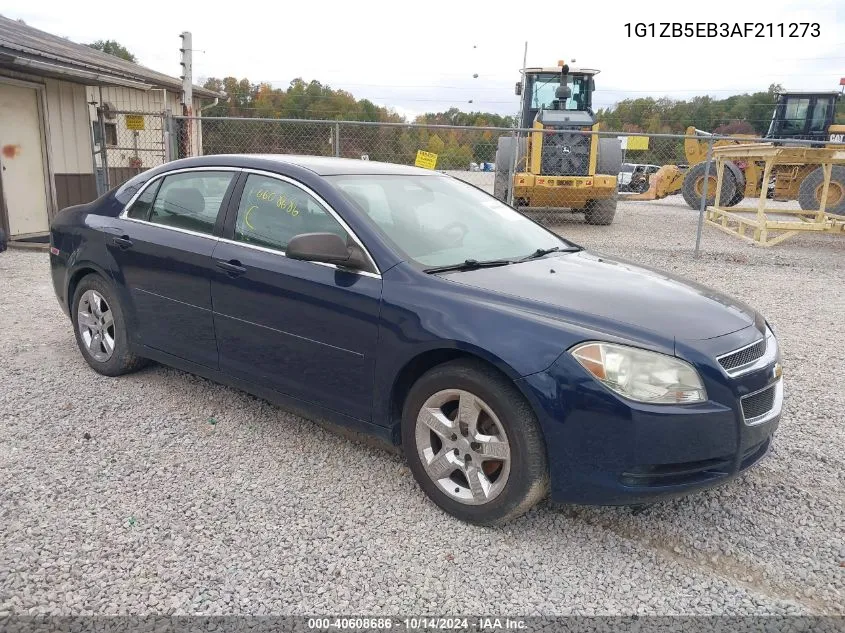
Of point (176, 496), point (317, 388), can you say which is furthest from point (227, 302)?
point (176, 496)

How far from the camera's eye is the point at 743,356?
293 centimetres

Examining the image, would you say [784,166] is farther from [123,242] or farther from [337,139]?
[123,242]

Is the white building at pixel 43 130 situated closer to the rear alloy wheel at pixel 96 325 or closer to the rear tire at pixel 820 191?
the rear alloy wheel at pixel 96 325

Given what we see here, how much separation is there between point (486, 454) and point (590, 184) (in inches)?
450

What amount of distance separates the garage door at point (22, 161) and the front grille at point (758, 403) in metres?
10.9

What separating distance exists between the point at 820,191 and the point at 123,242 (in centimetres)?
1687

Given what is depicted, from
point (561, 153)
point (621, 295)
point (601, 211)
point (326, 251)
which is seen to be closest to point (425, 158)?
point (561, 153)

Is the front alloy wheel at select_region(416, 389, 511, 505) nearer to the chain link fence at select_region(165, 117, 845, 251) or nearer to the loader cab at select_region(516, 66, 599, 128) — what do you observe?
the chain link fence at select_region(165, 117, 845, 251)

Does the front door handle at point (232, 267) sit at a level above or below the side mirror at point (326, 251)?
below

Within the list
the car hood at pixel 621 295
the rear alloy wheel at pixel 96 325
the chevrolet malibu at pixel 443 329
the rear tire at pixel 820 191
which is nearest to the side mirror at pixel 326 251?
the chevrolet malibu at pixel 443 329

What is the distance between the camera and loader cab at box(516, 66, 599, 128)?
572 inches

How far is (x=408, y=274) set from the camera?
10.5 feet

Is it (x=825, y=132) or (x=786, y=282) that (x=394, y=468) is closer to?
(x=786, y=282)

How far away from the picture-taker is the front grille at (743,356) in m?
2.81
